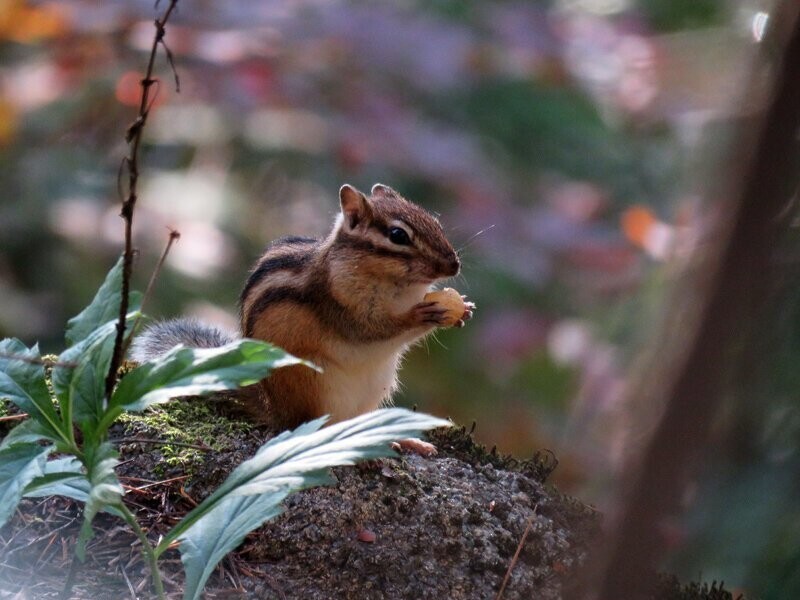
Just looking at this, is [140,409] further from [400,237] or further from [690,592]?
[400,237]

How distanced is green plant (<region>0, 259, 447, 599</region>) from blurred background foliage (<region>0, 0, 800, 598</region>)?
229cm

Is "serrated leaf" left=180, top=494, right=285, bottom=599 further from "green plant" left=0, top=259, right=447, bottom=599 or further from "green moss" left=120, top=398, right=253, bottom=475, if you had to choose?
"green moss" left=120, top=398, right=253, bottom=475

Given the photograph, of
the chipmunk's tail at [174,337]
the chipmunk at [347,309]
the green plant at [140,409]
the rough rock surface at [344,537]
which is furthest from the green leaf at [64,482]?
the chipmunk's tail at [174,337]

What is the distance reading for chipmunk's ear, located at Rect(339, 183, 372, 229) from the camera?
3.09 m

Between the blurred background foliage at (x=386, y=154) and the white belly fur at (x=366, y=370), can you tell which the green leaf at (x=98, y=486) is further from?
the blurred background foliage at (x=386, y=154)

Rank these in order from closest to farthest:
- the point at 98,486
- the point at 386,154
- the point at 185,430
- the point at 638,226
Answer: the point at 98,486, the point at 185,430, the point at 638,226, the point at 386,154

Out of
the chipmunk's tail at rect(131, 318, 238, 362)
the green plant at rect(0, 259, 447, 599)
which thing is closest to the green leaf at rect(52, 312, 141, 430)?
the green plant at rect(0, 259, 447, 599)

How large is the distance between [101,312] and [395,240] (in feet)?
4.11

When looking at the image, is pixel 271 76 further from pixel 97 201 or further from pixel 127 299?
pixel 127 299

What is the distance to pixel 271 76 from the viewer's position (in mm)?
4703

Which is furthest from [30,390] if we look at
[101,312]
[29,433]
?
[101,312]

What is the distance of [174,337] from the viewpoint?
312 centimetres

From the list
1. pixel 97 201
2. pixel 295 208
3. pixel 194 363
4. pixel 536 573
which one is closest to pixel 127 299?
pixel 194 363

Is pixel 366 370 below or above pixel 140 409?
below
